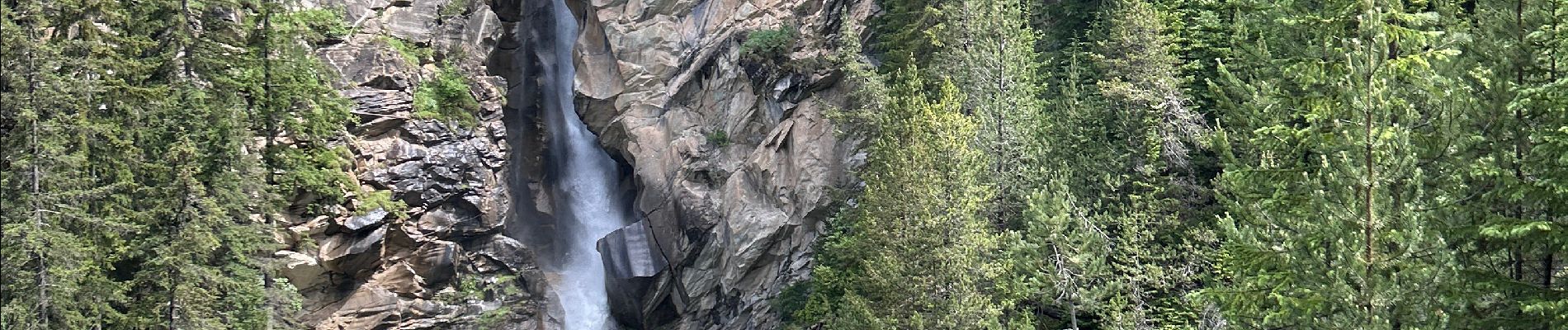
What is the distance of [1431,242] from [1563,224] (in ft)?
4.00

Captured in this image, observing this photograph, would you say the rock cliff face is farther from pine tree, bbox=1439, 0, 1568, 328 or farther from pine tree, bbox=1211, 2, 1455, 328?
pine tree, bbox=1439, 0, 1568, 328

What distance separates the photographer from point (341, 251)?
102ft

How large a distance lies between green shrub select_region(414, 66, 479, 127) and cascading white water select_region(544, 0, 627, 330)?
402 cm

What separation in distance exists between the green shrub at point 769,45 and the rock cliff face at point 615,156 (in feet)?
1.03

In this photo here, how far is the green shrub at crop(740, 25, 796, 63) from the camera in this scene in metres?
35.8

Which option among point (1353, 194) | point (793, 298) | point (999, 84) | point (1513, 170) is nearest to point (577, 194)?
point (793, 298)

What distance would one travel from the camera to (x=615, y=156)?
40.1 metres

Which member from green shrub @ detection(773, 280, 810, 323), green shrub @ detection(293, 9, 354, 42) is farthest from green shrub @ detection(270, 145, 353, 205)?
green shrub @ detection(773, 280, 810, 323)

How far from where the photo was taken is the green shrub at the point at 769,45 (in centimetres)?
3584

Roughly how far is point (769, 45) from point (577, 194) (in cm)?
925

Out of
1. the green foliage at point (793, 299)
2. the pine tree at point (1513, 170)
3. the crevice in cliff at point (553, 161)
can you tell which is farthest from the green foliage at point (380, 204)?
the pine tree at point (1513, 170)

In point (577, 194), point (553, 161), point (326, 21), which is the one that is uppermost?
point (326, 21)

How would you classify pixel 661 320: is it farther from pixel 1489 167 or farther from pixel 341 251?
pixel 1489 167

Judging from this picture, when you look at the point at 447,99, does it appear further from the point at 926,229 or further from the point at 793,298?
the point at 926,229
